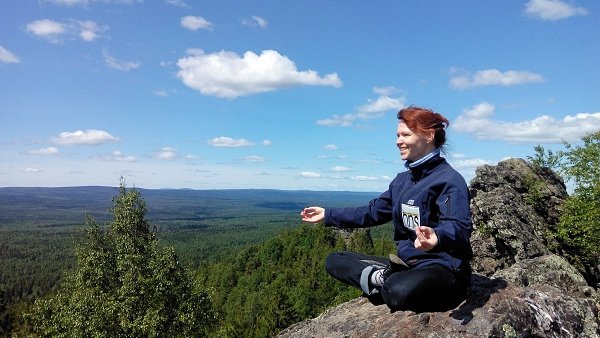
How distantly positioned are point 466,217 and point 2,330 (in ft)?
284

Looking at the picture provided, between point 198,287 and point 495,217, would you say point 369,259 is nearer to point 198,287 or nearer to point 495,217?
point 495,217

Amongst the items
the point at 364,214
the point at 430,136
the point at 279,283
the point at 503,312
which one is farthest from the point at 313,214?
the point at 279,283

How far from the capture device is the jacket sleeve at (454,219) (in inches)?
190

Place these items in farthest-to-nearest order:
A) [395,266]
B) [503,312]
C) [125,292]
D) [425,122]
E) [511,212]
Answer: [125,292] → [511,212] → [425,122] → [395,266] → [503,312]

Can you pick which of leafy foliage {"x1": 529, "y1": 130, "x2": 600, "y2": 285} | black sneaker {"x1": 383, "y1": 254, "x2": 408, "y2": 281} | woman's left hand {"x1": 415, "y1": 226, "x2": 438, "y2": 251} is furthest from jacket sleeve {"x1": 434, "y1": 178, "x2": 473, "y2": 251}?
leafy foliage {"x1": 529, "y1": 130, "x2": 600, "y2": 285}

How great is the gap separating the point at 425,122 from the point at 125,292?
2660 centimetres

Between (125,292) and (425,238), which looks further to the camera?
(125,292)

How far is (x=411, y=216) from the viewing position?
5.80 meters

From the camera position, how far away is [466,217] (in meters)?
5.12

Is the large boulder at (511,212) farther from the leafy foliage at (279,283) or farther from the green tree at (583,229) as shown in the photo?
the leafy foliage at (279,283)

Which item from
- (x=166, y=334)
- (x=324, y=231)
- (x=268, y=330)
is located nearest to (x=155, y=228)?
(x=166, y=334)

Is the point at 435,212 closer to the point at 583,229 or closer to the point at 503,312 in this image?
the point at 503,312

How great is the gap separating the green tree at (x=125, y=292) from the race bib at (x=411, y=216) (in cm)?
2415

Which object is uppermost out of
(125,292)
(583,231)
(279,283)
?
(583,231)
